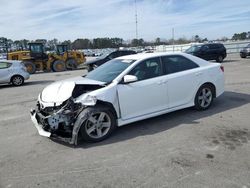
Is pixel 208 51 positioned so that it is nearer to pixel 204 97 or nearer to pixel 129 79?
pixel 204 97

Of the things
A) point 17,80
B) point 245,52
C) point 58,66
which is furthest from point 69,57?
point 245,52

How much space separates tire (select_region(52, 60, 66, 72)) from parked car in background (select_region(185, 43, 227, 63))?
35.7 feet

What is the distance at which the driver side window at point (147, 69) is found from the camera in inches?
244

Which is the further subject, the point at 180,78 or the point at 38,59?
the point at 38,59

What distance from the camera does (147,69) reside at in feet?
20.9

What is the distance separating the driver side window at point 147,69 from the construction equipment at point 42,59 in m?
19.9

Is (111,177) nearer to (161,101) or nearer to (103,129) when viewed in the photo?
(103,129)

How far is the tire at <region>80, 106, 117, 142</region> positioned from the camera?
209 inches

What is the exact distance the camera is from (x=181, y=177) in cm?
390

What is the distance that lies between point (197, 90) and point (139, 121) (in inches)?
64.3

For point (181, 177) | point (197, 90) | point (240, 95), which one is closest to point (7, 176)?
point (181, 177)

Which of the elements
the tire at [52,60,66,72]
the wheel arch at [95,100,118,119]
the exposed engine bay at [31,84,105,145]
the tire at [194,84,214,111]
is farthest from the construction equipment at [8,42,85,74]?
the wheel arch at [95,100,118,119]

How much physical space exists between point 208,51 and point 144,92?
1918 cm

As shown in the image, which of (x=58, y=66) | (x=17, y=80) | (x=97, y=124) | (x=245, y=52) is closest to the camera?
(x=97, y=124)
